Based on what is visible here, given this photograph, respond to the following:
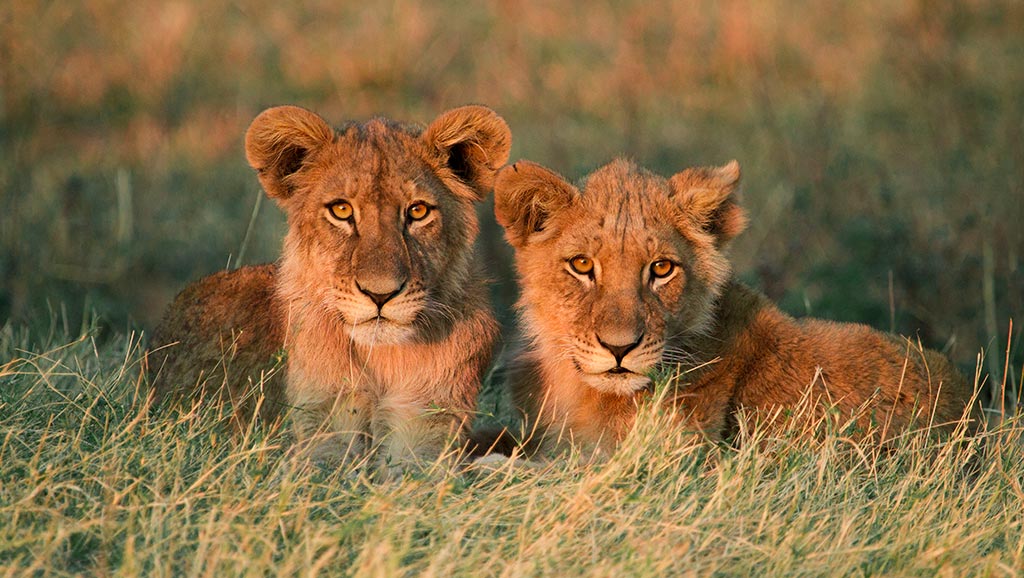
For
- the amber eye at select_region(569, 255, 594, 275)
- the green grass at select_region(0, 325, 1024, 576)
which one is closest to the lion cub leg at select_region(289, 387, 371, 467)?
the green grass at select_region(0, 325, 1024, 576)

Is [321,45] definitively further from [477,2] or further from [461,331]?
[461,331]

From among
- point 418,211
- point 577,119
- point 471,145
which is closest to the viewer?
point 418,211

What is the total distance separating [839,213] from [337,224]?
4977 millimetres

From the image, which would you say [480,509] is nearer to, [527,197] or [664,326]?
[664,326]

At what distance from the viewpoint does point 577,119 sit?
11.0 meters

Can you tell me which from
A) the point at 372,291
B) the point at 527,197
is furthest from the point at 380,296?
the point at 527,197

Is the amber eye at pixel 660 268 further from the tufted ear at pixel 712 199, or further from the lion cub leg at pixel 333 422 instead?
the lion cub leg at pixel 333 422

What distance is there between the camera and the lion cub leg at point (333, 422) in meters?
4.30

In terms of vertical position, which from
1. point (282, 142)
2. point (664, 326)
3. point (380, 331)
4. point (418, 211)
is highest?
point (282, 142)

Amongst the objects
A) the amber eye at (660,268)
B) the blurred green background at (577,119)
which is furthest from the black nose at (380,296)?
the blurred green background at (577,119)

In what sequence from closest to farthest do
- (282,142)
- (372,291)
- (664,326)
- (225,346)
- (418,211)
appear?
1. (372,291)
2. (664,326)
3. (418,211)
4. (282,142)
5. (225,346)

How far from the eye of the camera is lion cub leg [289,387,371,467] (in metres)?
4.30

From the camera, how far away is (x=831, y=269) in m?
7.77

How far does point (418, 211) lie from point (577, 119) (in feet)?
21.9
